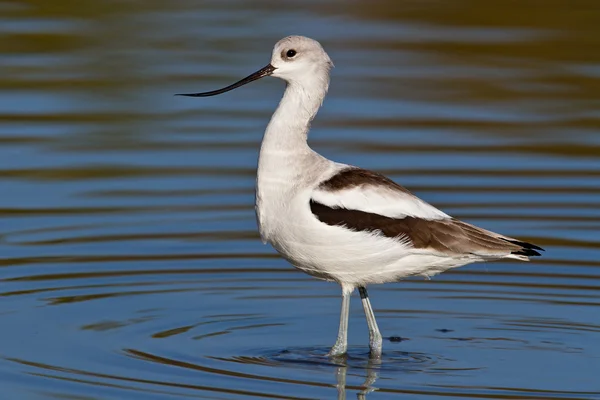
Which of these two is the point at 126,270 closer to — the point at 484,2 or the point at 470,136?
the point at 470,136

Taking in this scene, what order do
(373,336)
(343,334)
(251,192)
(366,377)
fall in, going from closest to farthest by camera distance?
(366,377), (343,334), (373,336), (251,192)

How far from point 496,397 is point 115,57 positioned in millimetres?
12174

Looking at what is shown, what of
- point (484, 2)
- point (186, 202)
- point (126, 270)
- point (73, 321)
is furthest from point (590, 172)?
point (484, 2)

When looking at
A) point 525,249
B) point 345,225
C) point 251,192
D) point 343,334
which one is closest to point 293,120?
point 345,225

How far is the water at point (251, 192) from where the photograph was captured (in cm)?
910

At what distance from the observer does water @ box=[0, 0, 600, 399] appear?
910 centimetres

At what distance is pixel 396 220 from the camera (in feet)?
30.2

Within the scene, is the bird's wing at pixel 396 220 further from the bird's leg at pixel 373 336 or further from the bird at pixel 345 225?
the bird's leg at pixel 373 336

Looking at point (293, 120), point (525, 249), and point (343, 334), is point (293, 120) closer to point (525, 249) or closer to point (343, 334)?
point (343, 334)

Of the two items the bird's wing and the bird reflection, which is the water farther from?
the bird's wing

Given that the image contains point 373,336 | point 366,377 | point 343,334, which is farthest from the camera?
point 373,336

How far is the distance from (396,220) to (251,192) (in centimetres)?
488

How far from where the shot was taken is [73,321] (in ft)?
32.8

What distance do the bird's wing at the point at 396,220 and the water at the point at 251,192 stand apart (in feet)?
2.19
